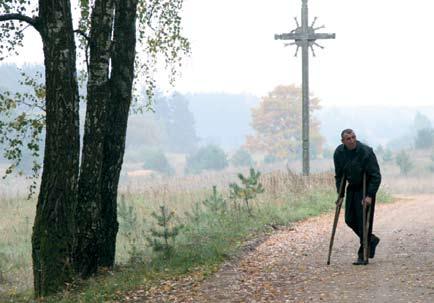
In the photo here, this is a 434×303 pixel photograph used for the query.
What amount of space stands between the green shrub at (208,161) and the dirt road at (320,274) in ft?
223

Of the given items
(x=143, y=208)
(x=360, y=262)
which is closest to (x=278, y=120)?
(x=143, y=208)

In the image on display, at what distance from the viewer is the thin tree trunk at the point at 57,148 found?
390 inches

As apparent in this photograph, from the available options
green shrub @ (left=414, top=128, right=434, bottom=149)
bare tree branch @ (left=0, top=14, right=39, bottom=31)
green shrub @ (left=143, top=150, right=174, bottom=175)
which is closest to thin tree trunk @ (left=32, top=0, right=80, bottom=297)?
bare tree branch @ (left=0, top=14, right=39, bottom=31)

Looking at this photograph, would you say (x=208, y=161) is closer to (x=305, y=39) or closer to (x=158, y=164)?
(x=158, y=164)

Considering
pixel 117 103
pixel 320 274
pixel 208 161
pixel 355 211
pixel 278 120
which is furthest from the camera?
pixel 278 120

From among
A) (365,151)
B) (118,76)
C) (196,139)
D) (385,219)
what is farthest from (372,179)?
(196,139)

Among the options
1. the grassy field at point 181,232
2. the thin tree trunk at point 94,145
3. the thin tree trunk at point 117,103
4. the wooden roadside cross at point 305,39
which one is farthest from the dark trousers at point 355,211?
the wooden roadside cross at point 305,39

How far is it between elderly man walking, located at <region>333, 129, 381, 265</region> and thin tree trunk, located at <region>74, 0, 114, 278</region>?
145 inches

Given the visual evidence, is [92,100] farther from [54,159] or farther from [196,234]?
[196,234]

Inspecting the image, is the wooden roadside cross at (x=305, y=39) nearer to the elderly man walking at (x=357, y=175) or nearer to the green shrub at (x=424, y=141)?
the elderly man walking at (x=357, y=175)

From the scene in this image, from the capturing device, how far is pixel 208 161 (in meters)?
83.5

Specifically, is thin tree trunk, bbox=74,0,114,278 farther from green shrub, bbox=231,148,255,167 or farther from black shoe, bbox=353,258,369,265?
green shrub, bbox=231,148,255,167

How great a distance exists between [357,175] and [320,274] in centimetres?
173

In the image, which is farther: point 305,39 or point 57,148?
point 305,39
